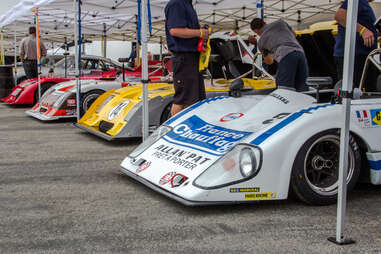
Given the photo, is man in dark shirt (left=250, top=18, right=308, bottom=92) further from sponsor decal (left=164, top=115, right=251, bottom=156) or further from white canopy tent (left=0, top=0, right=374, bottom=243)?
white canopy tent (left=0, top=0, right=374, bottom=243)

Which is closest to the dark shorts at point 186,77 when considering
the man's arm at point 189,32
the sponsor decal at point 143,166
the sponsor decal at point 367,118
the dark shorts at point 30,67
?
the man's arm at point 189,32

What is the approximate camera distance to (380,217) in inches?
112

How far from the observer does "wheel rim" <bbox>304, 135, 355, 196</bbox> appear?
3.04 metres

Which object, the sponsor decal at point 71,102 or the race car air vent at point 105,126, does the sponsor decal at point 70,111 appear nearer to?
the sponsor decal at point 71,102

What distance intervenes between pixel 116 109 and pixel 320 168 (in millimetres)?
3372

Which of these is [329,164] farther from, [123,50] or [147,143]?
[123,50]

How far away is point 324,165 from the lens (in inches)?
121

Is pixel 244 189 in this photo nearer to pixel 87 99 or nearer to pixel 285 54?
pixel 285 54

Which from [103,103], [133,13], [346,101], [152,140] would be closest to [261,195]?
[346,101]

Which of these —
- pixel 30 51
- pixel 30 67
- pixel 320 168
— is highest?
pixel 30 51

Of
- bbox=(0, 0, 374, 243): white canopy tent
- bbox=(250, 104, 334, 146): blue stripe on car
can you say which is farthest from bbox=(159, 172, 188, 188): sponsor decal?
bbox=(0, 0, 374, 243): white canopy tent

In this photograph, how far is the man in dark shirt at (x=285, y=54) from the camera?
4680 mm

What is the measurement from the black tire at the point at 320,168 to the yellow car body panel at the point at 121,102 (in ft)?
9.49

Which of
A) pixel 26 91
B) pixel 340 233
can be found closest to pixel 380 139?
pixel 340 233
